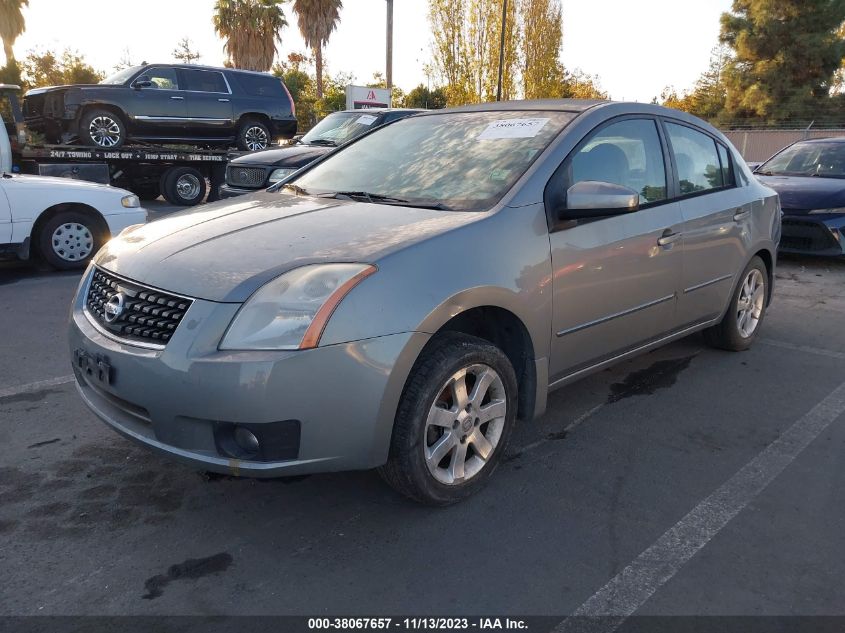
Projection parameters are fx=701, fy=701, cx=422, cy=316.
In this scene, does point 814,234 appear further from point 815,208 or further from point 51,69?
point 51,69

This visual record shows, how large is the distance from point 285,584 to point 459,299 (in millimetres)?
1221

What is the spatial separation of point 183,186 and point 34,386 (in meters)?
9.71

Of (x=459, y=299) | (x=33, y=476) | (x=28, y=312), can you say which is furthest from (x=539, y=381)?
(x=28, y=312)

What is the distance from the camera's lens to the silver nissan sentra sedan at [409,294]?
247 cm

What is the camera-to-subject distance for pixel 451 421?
2.85 m

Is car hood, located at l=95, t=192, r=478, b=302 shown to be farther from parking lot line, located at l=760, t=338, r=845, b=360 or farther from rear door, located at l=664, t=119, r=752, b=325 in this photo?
parking lot line, located at l=760, t=338, r=845, b=360

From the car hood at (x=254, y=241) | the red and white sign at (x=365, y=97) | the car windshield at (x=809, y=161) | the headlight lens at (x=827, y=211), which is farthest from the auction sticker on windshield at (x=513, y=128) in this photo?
the red and white sign at (x=365, y=97)

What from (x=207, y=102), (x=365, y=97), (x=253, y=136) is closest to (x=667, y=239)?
(x=207, y=102)

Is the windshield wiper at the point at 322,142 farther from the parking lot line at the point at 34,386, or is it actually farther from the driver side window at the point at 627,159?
the driver side window at the point at 627,159

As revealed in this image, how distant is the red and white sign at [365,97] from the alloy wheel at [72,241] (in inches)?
594

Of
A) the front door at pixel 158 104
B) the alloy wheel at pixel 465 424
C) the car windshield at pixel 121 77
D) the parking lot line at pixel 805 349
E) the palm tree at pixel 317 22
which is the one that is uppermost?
the palm tree at pixel 317 22

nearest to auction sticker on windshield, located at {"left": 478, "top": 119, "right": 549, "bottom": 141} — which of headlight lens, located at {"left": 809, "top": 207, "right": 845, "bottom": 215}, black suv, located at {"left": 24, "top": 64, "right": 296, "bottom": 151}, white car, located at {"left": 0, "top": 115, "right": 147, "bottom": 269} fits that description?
white car, located at {"left": 0, "top": 115, "right": 147, "bottom": 269}

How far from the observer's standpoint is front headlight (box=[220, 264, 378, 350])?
2439 mm

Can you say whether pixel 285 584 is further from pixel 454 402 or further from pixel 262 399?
pixel 454 402
